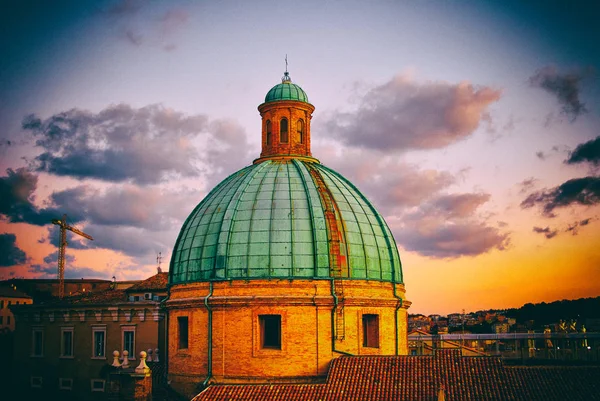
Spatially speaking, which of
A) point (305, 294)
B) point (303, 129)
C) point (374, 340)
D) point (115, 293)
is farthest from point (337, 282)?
point (115, 293)

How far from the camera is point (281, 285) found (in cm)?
3203

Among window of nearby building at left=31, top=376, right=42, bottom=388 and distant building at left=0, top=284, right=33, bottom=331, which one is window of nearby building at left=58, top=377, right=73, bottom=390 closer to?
window of nearby building at left=31, top=376, right=42, bottom=388

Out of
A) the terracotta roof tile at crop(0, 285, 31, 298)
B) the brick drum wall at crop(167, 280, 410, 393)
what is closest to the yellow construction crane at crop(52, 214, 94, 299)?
the terracotta roof tile at crop(0, 285, 31, 298)

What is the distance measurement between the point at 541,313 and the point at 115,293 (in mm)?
69770

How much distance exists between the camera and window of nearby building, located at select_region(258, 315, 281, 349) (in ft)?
106

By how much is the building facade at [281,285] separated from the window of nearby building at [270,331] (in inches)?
1.9

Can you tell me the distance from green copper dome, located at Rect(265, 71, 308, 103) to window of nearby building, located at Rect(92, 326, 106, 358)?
618 inches

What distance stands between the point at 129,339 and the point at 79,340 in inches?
137

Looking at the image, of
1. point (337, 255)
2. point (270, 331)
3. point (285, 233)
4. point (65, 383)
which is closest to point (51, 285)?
point (65, 383)

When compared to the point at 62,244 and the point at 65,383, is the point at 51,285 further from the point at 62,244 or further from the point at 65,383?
the point at 65,383

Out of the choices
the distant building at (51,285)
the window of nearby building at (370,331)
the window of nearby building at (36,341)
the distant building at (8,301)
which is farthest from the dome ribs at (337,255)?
the distant building at (51,285)

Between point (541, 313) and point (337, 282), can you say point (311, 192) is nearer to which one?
point (337, 282)

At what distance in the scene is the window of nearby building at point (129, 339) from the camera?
40938 millimetres

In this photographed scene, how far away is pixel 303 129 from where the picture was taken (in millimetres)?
39250
